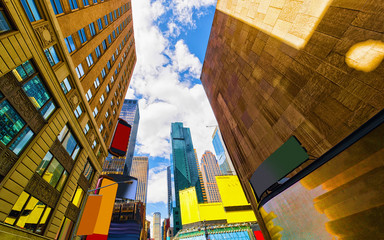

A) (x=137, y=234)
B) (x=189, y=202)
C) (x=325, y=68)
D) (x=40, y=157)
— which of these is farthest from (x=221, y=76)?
(x=137, y=234)

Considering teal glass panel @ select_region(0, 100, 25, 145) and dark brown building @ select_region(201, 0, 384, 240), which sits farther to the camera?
teal glass panel @ select_region(0, 100, 25, 145)

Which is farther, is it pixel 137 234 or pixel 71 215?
pixel 137 234

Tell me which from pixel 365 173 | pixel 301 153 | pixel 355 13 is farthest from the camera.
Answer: pixel 301 153

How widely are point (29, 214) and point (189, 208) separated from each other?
5519 centimetres

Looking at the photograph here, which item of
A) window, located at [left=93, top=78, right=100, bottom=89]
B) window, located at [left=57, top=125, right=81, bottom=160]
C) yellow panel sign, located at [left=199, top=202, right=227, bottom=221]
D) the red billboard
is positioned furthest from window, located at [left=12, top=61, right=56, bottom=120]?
yellow panel sign, located at [left=199, top=202, right=227, bottom=221]

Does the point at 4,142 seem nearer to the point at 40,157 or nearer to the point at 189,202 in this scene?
the point at 40,157

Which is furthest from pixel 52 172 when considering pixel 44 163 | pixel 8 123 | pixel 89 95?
pixel 89 95

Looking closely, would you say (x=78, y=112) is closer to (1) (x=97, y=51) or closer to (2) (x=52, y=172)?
(2) (x=52, y=172)

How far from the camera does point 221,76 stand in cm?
2212

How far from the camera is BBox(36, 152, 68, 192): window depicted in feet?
37.5

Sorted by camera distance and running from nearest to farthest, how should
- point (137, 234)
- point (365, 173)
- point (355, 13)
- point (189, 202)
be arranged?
A: point (365, 173), point (355, 13), point (189, 202), point (137, 234)

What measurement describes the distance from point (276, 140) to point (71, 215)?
21.9 meters

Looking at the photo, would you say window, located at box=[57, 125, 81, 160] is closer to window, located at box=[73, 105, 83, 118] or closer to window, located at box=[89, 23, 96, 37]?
window, located at box=[73, 105, 83, 118]

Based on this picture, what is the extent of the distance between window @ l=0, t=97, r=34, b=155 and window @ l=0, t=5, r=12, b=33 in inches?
155
